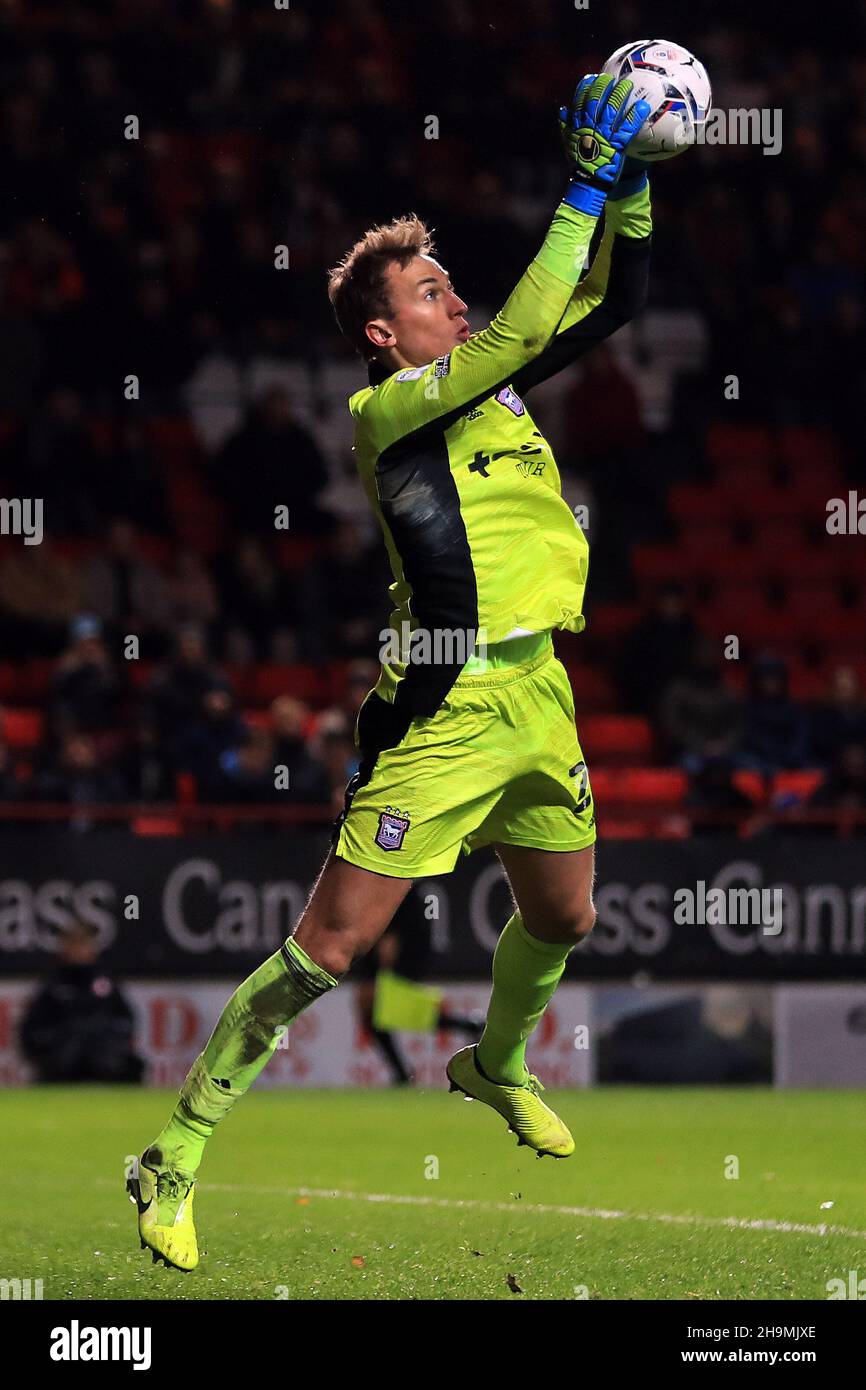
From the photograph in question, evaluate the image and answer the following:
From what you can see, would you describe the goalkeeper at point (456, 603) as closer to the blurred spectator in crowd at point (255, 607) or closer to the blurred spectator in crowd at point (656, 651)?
the blurred spectator in crowd at point (656, 651)

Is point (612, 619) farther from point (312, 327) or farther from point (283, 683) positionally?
point (312, 327)

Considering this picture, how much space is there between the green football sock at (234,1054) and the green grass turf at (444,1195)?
0.36 meters

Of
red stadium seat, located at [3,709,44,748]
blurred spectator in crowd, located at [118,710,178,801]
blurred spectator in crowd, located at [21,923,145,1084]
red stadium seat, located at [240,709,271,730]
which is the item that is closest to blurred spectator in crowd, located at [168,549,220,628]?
red stadium seat, located at [240,709,271,730]

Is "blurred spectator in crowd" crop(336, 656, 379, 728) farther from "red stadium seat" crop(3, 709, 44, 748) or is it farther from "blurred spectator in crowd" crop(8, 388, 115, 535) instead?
"blurred spectator in crowd" crop(8, 388, 115, 535)

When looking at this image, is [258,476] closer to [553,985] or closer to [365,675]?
[365,675]

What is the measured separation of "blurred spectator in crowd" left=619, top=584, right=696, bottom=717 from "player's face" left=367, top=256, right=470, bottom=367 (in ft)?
28.1

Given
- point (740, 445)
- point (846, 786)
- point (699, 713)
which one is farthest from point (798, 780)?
point (740, 445)

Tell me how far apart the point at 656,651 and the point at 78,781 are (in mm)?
4054

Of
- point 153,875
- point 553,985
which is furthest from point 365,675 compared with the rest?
point 553,985

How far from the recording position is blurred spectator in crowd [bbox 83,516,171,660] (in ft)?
45.2

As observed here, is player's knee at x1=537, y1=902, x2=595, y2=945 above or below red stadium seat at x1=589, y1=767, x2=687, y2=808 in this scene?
below

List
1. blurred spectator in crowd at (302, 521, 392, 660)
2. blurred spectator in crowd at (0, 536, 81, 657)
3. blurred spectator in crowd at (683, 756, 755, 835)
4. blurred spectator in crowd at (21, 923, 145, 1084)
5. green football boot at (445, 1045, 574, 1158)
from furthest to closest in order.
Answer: blurred spectator in crowd at (0, 536, 81, 657)
blurred spectator in crowd at (302, 521, 392, 660)
blurred spectator in crowd at (683, 756, 755, 835)
blurred spectator in crowd at (21, 923, 145, 1084)
green football boot at (445, 1045, 574, 1158)

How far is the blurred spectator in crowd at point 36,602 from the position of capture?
551 inches

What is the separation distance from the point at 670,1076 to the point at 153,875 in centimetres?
313
